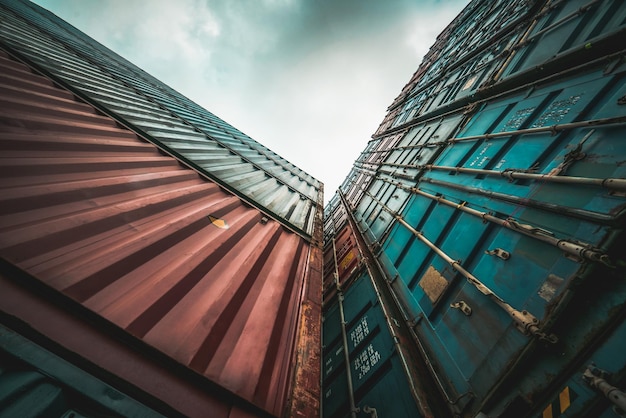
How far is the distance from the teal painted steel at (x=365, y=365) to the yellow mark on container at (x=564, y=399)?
1.15 meters

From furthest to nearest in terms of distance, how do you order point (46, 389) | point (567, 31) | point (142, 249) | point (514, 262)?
1. point (567, 31)
2. point (514, 262)
3. point (142, 249)
4. point (46, 389)

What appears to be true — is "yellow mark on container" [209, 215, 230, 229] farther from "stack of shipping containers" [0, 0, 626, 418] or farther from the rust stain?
the rust stain

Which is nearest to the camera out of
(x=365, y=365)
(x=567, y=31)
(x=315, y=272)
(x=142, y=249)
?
(x=142, y=249)

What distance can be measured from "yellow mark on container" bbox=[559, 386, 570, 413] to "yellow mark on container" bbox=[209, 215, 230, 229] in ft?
11.6

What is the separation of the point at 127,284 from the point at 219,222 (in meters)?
1.63

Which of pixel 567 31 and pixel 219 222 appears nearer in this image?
pixel 219 222

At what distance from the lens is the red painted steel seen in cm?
174

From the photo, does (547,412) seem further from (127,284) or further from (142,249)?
(142,249)

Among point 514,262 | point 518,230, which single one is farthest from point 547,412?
point 518,230

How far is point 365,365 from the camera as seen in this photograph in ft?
10.5

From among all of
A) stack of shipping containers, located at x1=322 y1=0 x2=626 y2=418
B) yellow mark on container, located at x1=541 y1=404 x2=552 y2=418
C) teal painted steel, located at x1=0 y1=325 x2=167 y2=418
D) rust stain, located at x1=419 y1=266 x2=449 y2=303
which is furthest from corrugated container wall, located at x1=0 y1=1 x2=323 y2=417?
yellow mark on container, located at x1=541 y1=404 x2=552 y2=418

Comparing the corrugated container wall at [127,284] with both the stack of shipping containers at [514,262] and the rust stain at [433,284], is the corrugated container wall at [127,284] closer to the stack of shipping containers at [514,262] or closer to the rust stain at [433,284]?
the stack of shipping containers at [514,262]

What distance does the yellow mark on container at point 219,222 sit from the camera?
3389 mm

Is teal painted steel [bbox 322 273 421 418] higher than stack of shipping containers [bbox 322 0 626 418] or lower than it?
lower
